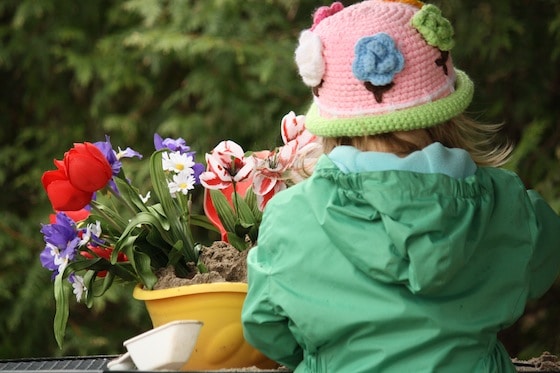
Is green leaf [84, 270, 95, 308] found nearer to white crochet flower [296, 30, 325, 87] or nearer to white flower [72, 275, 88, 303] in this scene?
white flower [72, 275, 88, 303]

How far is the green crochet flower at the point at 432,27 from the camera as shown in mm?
1777

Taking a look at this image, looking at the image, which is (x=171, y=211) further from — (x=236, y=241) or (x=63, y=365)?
(x=63, y=365)

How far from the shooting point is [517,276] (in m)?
1.81

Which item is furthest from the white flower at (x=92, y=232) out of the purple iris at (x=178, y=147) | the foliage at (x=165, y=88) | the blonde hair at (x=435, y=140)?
the foliage at (x=165, y=88)

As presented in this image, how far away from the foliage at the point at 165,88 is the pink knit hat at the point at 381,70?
1.62 metres

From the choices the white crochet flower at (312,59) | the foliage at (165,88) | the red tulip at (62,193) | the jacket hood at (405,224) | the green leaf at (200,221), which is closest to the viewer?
the jacket hood at (405,224)

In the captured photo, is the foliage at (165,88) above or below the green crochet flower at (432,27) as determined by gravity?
below

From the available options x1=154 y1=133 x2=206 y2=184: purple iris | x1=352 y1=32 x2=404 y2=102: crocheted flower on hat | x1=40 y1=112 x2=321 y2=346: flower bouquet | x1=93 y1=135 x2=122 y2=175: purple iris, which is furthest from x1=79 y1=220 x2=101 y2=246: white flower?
x1=352 y1=32 x2=404 y2=102: crocheted flower on hat

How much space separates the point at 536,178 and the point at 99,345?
178 cm

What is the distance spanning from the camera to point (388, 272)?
67.1 inches

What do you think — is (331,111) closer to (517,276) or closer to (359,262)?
(359,262)

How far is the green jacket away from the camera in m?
1.70

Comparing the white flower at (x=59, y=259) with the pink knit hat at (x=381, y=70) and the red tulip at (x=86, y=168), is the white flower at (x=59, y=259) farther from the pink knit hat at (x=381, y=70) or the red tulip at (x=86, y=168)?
the pink knit hat at (x=381, y=70)

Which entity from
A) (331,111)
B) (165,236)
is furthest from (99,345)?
(331,111)
